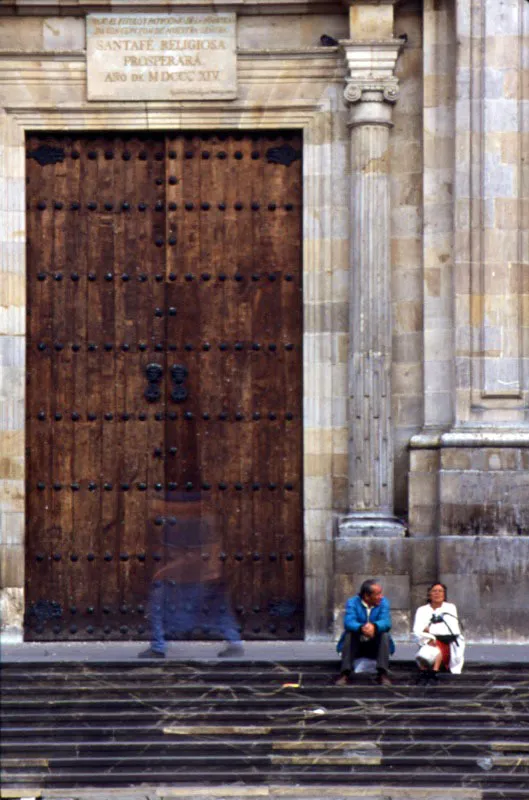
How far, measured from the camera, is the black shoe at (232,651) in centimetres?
1842

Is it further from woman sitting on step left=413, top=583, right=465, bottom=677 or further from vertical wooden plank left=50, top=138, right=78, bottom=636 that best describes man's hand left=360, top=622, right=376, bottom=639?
vertical wooden plank left=50, top=138, right=78, bottom=636

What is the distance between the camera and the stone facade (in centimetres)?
1953

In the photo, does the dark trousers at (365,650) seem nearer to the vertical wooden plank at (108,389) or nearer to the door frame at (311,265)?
the door frame at (311,265)

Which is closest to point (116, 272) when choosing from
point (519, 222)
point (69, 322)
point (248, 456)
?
point (69, 322)

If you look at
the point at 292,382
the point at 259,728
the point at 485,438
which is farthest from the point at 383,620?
the point at 292,382

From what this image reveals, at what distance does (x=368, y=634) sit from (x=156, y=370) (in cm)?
413

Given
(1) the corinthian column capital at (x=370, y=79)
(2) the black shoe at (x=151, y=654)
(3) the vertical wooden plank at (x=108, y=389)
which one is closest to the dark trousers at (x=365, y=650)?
(2) the black shoe at (x=151, y=654)

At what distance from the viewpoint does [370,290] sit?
20.0m

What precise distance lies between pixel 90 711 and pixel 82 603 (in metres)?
3.48

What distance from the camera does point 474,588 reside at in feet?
63.3

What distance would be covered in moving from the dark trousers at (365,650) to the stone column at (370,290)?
8.66 feet

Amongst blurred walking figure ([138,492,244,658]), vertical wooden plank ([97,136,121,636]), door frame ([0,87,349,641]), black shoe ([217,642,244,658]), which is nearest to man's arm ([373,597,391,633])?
black shoe ([217,642,244,658])

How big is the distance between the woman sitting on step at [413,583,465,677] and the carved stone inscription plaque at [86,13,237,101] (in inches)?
219

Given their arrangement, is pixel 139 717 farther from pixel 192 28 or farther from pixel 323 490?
pixel 192 28
